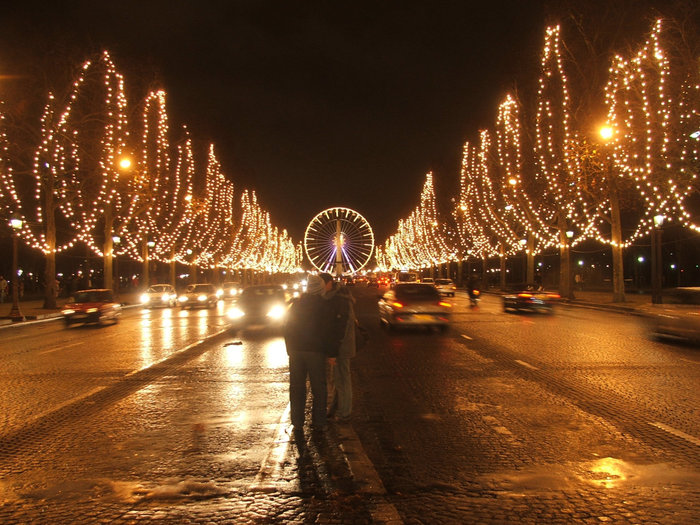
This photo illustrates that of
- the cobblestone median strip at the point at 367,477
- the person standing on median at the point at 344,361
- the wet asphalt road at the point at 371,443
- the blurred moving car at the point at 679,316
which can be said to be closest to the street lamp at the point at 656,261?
the blurred moving car at the point at 679,316

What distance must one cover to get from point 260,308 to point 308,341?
16148 mm

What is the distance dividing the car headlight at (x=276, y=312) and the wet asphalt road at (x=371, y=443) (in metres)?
8.95

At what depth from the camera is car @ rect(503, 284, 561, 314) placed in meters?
31.8

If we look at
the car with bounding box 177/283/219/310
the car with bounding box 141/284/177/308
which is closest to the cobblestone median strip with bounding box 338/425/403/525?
the car with bounding box 177/283/219/310

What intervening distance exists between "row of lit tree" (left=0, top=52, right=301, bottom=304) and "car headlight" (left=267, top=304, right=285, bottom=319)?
1885cm

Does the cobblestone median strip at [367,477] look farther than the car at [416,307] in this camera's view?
No

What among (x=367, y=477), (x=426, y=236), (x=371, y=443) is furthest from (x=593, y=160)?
(x=426, y=236)

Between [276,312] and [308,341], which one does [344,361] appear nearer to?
[308,341]

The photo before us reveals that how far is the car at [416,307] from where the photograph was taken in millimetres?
21141

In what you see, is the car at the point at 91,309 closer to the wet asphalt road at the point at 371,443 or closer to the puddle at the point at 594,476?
the wet asphalt road at the point at 371,443

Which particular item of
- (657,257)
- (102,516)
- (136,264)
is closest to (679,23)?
(657,257)

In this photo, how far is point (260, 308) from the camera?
23781 mm

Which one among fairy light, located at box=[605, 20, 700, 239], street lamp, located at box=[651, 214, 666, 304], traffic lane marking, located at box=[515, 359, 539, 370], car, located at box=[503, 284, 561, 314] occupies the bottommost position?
traffic lane marking, located at box=[515, 359, 539, 370]

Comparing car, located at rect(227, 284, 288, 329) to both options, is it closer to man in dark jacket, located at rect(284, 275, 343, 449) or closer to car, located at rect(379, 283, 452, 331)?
car, located at rect(379, 283, 452, 331)
